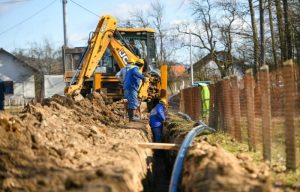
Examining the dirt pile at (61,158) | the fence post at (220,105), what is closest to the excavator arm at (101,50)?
the fence post at (220,105)

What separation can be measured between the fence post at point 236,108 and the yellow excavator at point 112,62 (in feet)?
16.1

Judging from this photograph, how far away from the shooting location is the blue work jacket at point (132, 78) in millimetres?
15112

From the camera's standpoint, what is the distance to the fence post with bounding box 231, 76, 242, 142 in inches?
441

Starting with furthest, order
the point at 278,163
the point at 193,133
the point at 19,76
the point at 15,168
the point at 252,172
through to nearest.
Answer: the point at 19,76, the point at 193,133, the point at 278,163, the point at 15,168, the point at 252,172

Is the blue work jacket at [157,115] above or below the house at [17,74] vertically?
below

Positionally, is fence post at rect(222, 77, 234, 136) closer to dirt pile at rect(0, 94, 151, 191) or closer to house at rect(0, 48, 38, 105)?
dirt pile at rect(0, 94, 151, 191)

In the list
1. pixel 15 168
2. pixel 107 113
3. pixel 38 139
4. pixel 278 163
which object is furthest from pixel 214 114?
pixel 15 168

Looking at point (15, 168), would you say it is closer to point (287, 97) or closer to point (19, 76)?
point (287, 97)

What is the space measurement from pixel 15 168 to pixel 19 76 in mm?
56059

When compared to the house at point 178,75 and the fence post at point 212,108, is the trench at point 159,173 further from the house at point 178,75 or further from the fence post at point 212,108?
the house at point 178,75

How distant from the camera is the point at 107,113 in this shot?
16531 millimetres

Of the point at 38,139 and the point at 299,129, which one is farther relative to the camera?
the point at 299,129

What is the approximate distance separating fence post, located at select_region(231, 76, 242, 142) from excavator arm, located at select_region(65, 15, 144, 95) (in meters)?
6.46

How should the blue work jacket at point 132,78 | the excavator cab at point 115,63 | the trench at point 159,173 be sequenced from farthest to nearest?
the excavator cab at point 115,63, the blue work jacket at point 132,78, the trench at point 159,173
